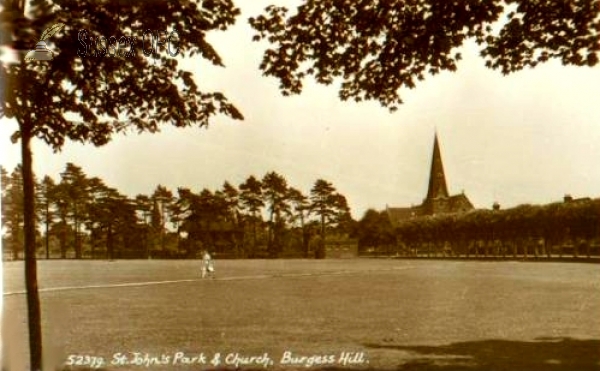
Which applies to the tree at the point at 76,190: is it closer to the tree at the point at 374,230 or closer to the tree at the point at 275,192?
the tree at the point at 275,192

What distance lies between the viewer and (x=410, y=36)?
31.3ft

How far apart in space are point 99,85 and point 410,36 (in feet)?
16.0

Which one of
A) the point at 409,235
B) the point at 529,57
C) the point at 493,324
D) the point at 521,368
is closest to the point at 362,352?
the point at 521,368

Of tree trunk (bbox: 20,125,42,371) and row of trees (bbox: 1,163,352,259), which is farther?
row of trees (bbox: 1,163,352,259)

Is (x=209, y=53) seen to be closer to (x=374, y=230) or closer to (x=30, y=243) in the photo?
(x=30, y=243)

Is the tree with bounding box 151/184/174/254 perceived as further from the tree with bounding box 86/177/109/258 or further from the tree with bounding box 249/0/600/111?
the tree with bounding box 249/0/600/111

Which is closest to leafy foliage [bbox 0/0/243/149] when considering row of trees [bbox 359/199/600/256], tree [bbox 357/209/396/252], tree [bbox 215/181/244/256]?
row of trees [bbox 359/199/600/256]

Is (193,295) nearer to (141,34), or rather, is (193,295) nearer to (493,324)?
(493,324)

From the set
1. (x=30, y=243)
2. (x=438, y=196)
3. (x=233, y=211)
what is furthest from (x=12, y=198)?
(x=438, y=196)

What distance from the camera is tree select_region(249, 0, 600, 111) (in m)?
9.38

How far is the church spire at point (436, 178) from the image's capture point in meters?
164

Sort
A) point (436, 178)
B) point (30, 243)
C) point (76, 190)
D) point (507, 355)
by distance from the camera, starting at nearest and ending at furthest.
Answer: point (30, 243) < point (507, 355) < point (76, 190) < point (436, 178)

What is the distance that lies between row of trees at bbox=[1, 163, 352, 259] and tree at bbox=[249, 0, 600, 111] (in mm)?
57945

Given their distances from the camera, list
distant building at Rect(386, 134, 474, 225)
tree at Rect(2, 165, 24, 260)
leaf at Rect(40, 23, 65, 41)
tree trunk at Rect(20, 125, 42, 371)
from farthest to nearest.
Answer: distant building at Rect(386, 134, 474, 225)
tree at Rect(2, 165, 24, 260)
tree trunk at Rect(20, 125, 42, 371)
leaf at Rect(40, 23, 65, 41)
